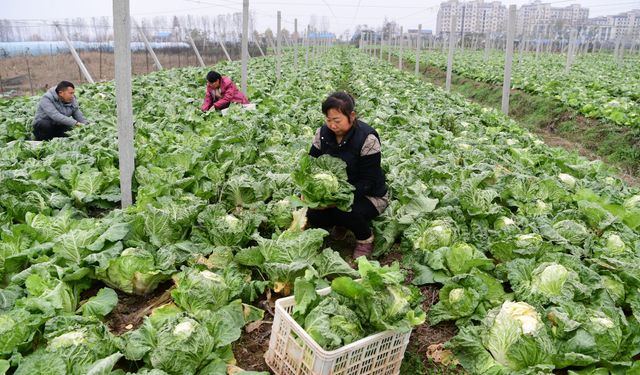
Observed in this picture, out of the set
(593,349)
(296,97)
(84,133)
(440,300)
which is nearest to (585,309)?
(593,349)

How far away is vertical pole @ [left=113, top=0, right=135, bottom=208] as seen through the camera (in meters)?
4.81

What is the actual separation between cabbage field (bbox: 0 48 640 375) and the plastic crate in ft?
0.47

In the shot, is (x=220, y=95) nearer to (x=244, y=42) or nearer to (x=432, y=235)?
(x=244, y=42)

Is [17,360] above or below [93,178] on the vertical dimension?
below

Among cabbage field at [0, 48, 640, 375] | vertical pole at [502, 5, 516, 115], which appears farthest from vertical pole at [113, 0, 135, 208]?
vertical pole at [502, 5, 516, 115]

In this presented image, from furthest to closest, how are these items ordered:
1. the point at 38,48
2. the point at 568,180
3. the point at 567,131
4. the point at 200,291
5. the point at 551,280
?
the point at 38,48
the point at 567,131
the point at 568,180
the point at 551,280
the point at 200,291

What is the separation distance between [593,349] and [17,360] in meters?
3.67

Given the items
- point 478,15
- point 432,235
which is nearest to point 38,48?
point 432,235

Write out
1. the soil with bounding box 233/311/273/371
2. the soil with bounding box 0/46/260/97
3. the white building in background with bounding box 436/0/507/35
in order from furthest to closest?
1. the white building in background with bounding box 436/0/507/35
2. the soil with bounding box 0/46/260/97
3. the soil with bounding box 233/311/273/371

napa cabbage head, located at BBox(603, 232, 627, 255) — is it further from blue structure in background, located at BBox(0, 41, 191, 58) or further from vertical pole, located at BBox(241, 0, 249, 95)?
blue structure in background, located at BBox(0, 41, 191, 58)

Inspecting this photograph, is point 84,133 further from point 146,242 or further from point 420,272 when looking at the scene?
point 420,272

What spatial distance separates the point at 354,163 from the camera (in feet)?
15.8

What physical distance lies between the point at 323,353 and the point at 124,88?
350 cm

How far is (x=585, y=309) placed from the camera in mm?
3662
